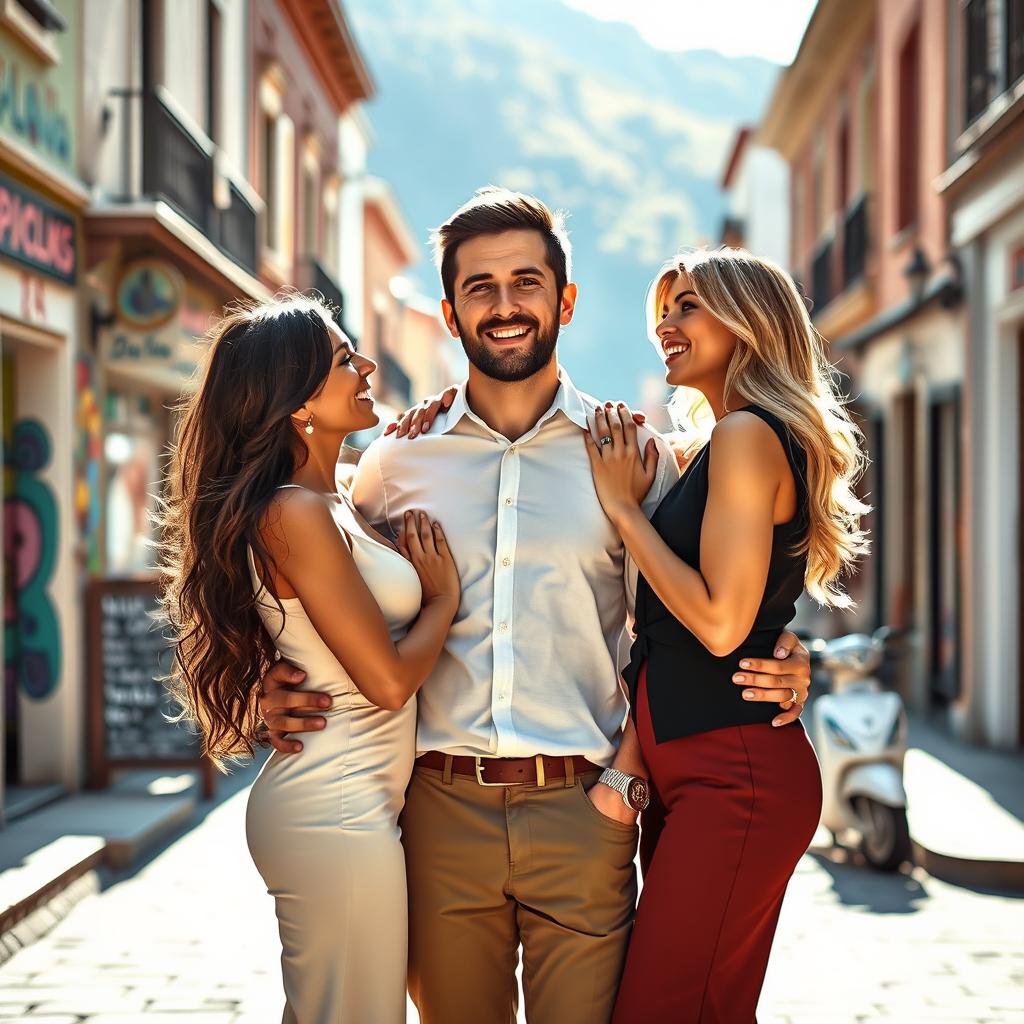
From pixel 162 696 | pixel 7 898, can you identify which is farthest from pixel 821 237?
pixel 7 898

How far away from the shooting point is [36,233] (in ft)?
28.8

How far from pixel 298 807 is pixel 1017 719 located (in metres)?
9.20

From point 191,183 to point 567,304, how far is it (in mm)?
9612

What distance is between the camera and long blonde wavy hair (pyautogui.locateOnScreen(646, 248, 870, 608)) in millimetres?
3371

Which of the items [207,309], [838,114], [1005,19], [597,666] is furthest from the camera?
[838,114]

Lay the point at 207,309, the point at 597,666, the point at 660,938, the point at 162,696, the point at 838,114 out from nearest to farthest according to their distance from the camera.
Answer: the point at 660,938, the point at 597,666, the point at 162,696, the point at 207,309, the point at 838,114

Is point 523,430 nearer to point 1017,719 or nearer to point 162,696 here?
point 162,696

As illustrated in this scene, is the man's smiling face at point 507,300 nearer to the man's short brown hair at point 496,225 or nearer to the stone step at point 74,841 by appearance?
the man's short brown hair at point 496,225

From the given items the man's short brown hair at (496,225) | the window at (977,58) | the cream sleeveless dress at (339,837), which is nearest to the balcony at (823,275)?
the window at (977,58)

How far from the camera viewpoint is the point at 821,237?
22.7 metres

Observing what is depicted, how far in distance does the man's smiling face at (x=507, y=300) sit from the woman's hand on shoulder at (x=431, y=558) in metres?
0.42

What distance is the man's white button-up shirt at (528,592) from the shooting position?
3.45 m

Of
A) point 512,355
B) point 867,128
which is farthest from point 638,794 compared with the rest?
point 867,128

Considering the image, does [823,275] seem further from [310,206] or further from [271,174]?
[271,174]
